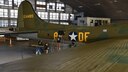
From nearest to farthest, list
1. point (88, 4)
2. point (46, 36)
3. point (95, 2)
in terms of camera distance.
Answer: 1. point (46, 36)
2. point (95, 2)
3. point (88, 4)

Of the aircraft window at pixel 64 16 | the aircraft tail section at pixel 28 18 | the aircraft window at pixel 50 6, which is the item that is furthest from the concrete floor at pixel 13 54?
the aircraft window at pixel 64 16

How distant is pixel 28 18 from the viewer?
45.4 ft

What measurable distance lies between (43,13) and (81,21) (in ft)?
35.8

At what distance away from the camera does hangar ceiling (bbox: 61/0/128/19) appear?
33.1 meters

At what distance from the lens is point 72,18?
1854 inches

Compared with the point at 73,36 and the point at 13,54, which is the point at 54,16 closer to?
the point at 13,54

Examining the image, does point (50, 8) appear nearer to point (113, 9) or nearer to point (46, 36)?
point (113, 9)

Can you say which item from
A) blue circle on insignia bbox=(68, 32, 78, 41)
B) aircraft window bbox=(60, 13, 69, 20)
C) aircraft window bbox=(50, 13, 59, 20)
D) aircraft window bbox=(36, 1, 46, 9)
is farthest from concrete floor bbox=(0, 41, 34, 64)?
aircraft window bbox=(60, 13, 69, 20)

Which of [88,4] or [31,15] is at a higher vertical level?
[88,4]

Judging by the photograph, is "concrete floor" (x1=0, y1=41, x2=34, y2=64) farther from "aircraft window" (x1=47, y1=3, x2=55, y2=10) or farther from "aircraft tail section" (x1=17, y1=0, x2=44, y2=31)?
"aircraft window" (x1=47, y1=3, x2=55, y2=10)

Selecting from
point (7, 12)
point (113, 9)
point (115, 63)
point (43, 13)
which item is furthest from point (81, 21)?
point (115, 63)

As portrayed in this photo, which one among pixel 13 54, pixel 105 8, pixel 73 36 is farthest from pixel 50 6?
pixel 73 36

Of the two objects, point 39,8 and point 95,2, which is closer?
point 95,2

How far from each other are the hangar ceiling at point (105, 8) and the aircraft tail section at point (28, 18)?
65.5 feet
